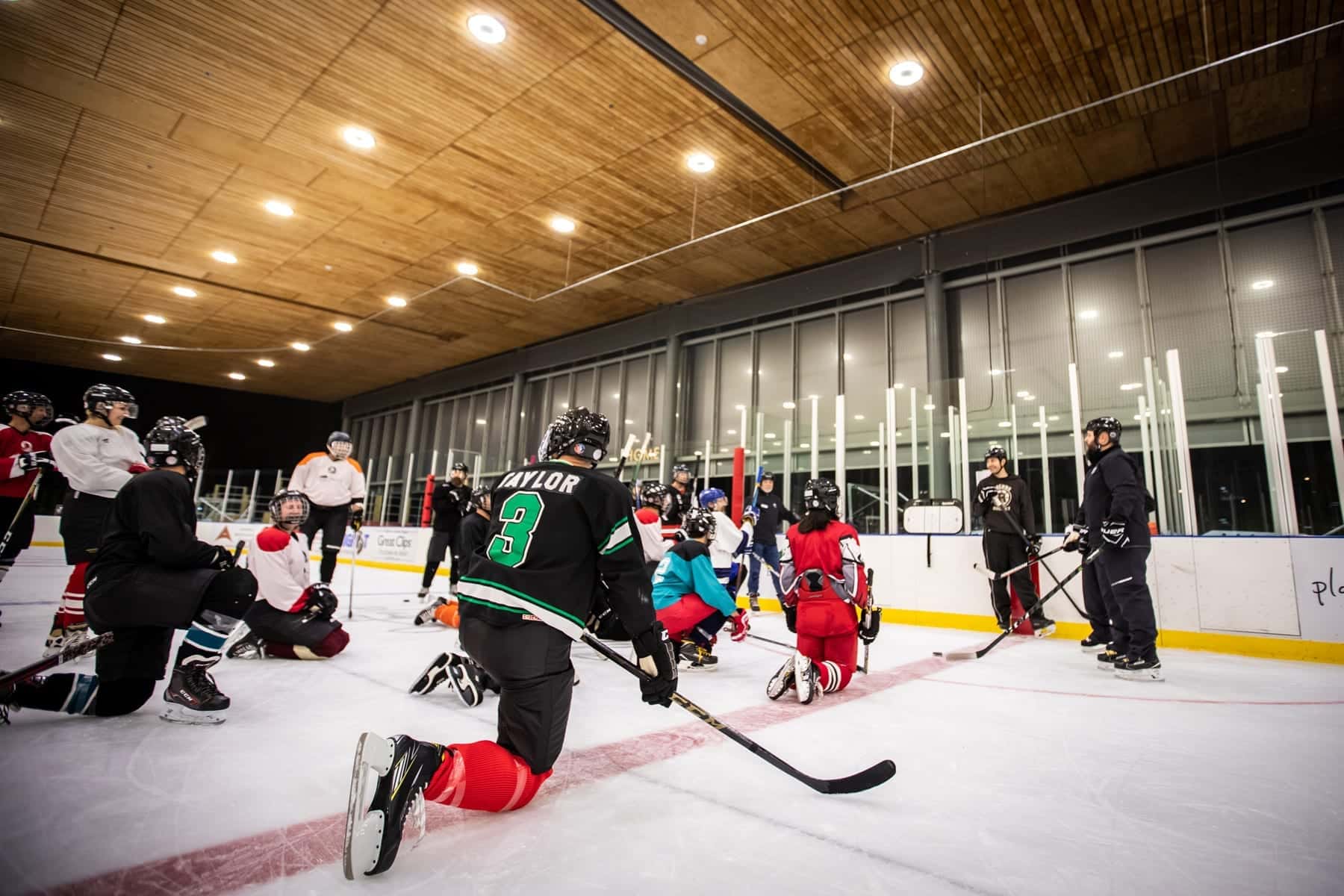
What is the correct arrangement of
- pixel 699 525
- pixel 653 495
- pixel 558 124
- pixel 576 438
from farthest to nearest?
1. pixel 558 124
2. pixel 653 495
3. pixel 699 525
4. pixel 576 438

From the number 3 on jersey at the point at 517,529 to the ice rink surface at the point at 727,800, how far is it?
2.16ft

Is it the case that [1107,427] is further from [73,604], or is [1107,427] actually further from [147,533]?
[73,604]

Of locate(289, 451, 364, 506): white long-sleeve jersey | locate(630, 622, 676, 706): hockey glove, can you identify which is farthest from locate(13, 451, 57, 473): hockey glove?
locate(630, 622, 676, 706): hockey glove

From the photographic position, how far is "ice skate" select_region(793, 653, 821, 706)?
289 cm

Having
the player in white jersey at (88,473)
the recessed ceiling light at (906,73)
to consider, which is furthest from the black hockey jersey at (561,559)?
the recessed ceiling light at (906,73)

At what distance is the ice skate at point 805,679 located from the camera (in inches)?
114

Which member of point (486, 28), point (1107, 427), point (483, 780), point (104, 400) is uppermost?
point (486, 28)

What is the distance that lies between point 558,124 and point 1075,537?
20.2 ft

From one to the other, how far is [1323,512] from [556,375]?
42.3 ft

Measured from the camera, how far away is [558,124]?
6.69 metres

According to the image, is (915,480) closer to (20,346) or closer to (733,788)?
(733,788)

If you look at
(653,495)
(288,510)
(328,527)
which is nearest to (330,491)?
(328,527)

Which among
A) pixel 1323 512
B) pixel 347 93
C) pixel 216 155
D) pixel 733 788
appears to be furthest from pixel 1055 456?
pixel 216 155

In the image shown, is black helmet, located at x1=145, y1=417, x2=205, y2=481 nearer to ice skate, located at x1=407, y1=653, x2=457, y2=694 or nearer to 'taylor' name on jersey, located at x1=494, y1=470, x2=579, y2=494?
ice skate, located at x1=407, y1=653, x2=457, y2=694
